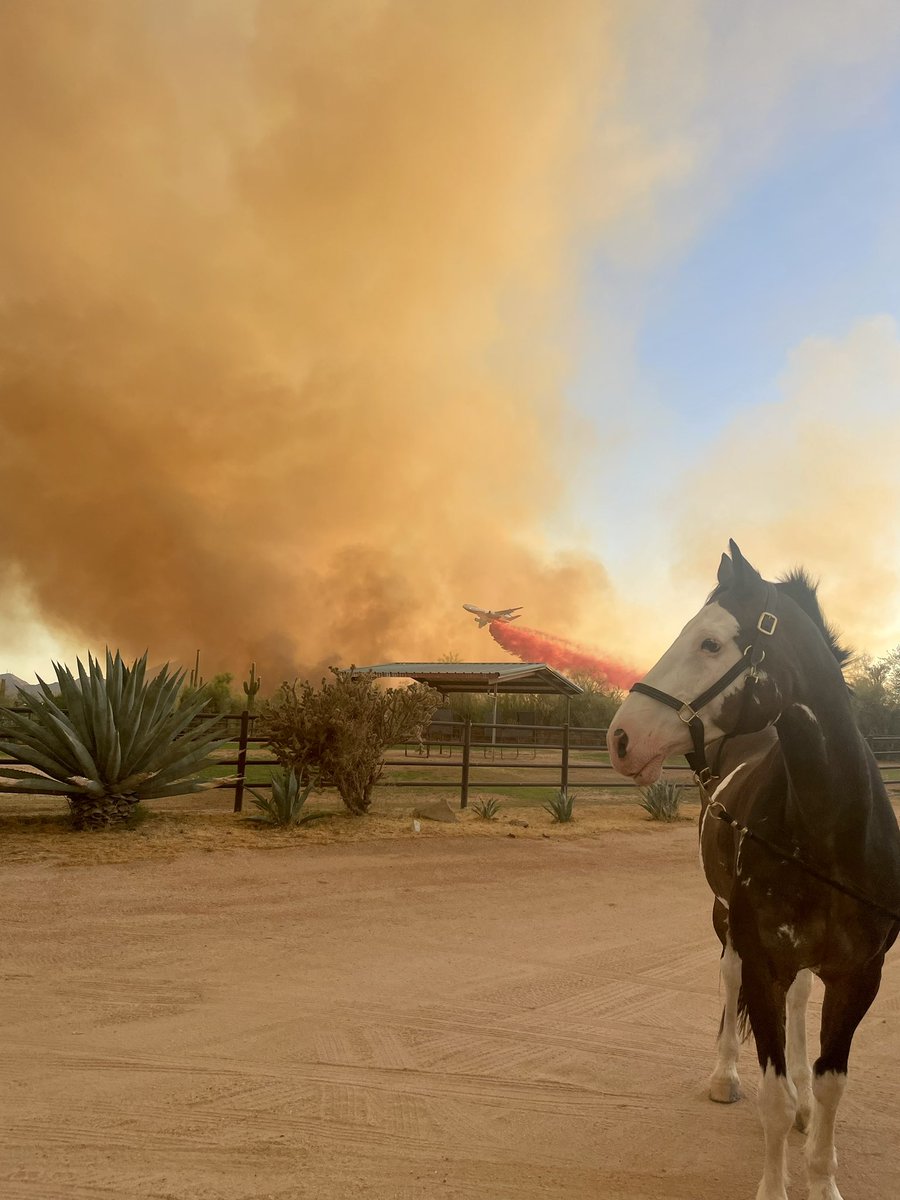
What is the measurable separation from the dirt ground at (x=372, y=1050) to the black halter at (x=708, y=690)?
1638mm

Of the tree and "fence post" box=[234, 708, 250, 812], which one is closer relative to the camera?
"fence post" box=[234, 708, 250, 812]

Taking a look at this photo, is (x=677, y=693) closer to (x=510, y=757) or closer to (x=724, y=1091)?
(x=724, y=1091)

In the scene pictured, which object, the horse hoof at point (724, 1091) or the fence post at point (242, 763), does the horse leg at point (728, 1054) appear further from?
the fence post at point (242, 763)

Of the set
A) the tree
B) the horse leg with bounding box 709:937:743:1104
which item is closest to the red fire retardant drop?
the tree

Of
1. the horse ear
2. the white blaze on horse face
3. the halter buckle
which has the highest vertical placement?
the horse ear

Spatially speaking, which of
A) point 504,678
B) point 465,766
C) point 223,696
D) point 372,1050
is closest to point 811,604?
point 372,1050

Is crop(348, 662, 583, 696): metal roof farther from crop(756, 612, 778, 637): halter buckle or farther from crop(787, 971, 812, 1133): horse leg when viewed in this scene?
crop(756, 612, 778, 637): halter buckle

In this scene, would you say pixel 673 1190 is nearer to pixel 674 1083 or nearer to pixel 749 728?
pixel 674 1083

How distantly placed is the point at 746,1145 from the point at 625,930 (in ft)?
11.9

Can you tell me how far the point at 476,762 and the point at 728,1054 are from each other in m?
21.0

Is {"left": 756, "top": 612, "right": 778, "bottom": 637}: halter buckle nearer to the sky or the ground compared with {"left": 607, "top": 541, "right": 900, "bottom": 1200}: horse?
nearer to the sky

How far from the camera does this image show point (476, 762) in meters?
24.5

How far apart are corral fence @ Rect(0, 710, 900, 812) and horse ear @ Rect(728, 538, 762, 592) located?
5.39 meters

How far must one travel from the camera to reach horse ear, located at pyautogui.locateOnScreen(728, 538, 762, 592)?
9.56ft
